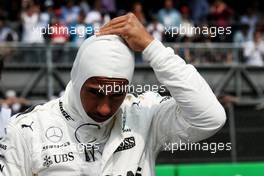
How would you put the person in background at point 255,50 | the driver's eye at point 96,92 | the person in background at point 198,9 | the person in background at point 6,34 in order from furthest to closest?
the person in background at point 198,9, the person in background at point 255,50, the person in background at point 6,34, the driver's eye at point 96,92

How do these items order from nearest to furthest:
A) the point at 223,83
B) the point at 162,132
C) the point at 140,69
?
the point at 162,132 < the point at 140,69 < the point at 223,83

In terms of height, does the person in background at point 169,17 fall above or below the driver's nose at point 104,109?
above

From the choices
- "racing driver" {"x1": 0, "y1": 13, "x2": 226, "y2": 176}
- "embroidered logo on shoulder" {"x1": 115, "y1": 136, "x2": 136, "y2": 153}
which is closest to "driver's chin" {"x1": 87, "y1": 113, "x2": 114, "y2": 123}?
"racing driver" {"x1": 0, "y1": 13, "x2": 226, "y2": 176}

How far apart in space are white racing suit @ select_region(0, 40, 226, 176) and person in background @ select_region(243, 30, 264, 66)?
10.0 metres

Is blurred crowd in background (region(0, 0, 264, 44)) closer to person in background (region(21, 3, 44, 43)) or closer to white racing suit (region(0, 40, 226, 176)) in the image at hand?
person in background (region(21, 3, 44, 43))

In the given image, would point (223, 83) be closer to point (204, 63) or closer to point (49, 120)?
point (204, 63)

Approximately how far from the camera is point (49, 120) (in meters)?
3.43

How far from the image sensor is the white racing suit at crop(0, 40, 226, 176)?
3.27 meters

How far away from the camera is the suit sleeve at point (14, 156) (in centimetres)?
326

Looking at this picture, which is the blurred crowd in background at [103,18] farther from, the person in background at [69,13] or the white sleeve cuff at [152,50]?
the white sleeve cuff at [152,50]

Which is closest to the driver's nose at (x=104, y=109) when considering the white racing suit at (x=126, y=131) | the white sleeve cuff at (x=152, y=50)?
the white racing suit at (x=126, y=131)

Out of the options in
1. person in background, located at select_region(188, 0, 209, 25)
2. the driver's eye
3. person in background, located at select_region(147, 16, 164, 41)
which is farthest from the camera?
person in background, located at select_region(188, 0, 209, 25)

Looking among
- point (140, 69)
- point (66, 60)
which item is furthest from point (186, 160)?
point (66, 60)

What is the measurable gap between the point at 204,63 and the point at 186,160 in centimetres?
520
